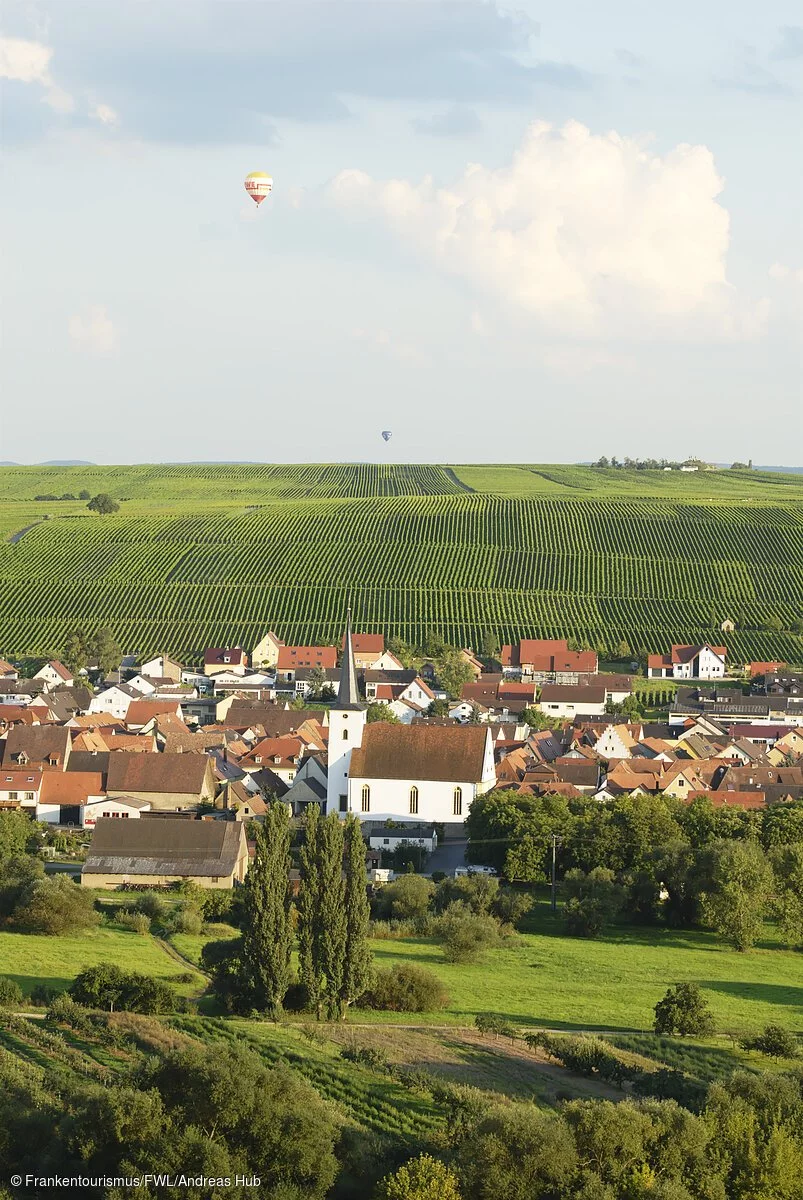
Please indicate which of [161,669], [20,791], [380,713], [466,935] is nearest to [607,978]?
[466,935]

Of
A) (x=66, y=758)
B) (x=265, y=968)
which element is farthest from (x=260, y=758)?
(x=265, y=968)

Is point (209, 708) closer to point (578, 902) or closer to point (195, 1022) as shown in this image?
point (578, 902)

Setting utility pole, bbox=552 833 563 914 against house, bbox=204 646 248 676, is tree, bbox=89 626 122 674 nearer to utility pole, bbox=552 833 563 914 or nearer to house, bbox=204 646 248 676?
house, bbox=204 646 248 676

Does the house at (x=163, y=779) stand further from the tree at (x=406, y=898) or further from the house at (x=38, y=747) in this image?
the tree at (x=406, y=898)

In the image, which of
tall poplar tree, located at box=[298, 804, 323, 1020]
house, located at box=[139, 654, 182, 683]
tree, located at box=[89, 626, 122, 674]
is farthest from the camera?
tree, located at box=[89, 626, 122, 674]

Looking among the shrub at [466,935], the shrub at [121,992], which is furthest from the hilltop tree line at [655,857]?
the shrub at [121,992]

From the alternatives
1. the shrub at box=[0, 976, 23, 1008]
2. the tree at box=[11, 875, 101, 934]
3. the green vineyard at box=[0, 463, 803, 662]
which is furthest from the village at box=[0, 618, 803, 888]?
the shrub at box=[0, 976, 23, 1008]
